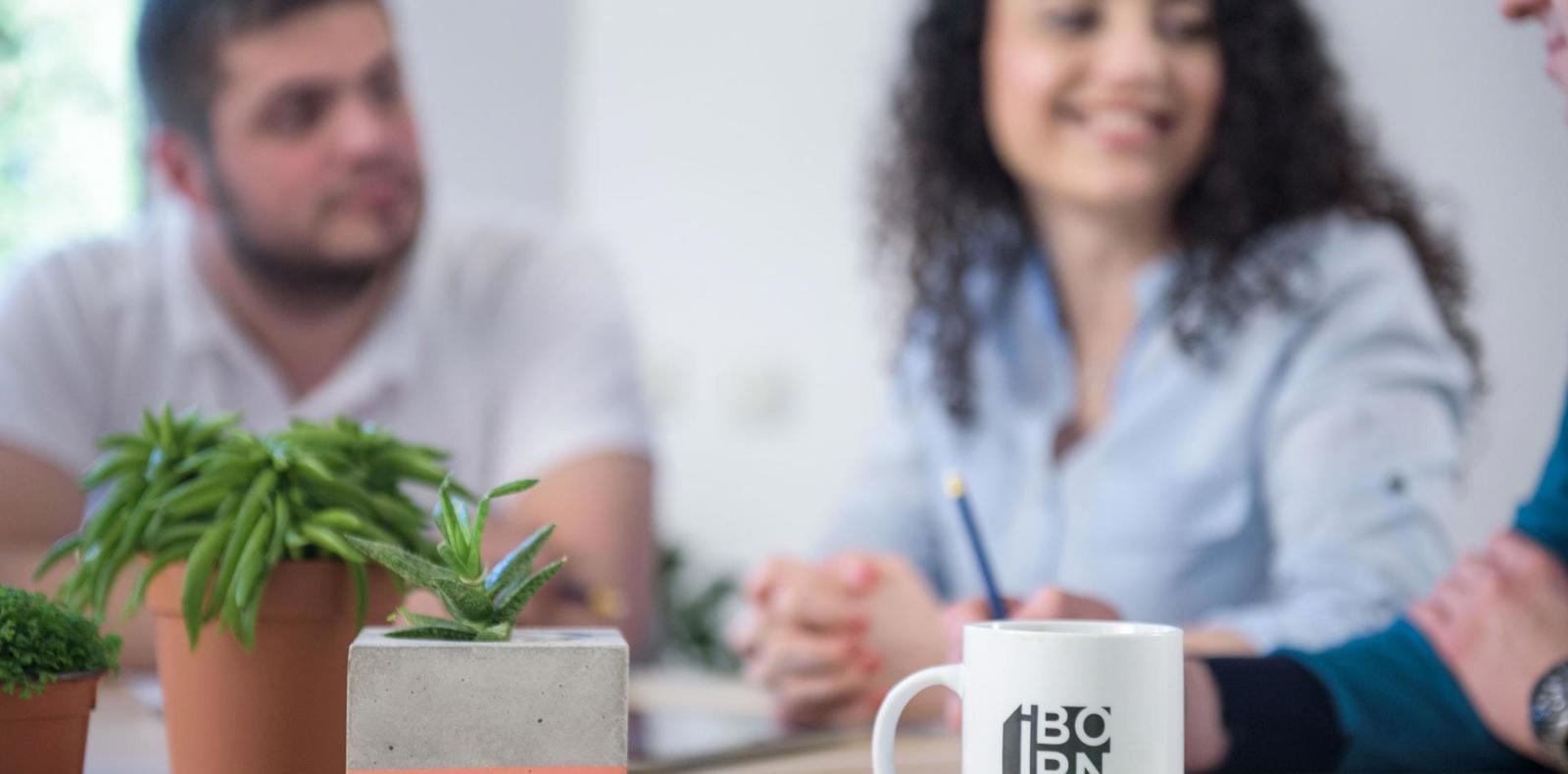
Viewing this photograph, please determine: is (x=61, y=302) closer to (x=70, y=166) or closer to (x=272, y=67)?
(x=272, y=67)

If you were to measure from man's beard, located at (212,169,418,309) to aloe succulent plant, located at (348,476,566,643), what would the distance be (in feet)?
4.62

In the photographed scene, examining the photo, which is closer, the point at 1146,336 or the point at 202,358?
the point at 1146,336

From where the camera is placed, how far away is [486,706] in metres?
0.57

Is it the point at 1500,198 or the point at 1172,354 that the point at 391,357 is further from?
the point at 1500,198

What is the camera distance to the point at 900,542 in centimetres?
168

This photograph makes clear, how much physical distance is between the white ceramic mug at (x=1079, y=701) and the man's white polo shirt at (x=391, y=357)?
130 cm

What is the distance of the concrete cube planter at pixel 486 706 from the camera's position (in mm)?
567

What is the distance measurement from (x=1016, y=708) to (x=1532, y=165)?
878mm

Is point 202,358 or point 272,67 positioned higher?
point 272,67

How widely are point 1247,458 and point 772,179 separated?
3.80 ft

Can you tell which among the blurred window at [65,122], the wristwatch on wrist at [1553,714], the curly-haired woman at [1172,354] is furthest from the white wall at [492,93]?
the wristwatch on wrist at [1553,714]

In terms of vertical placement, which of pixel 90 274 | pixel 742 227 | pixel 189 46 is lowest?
pixel 90 274

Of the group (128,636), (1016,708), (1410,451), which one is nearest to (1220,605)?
(1410,451)

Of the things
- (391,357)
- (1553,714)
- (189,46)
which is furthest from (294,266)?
(1553,714)
